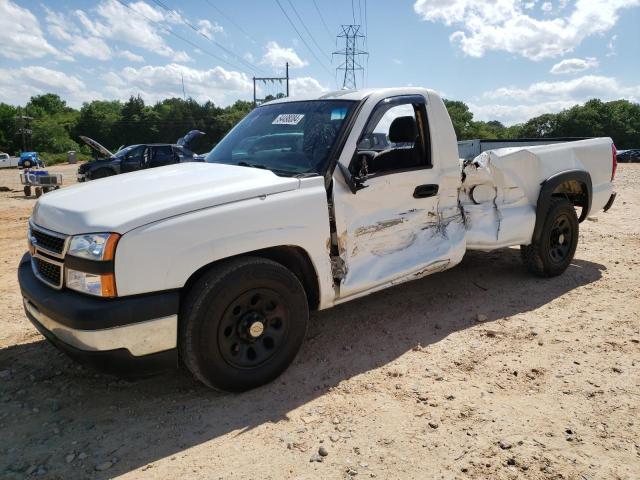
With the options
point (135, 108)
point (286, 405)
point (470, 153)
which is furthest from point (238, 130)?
point (135, 108)

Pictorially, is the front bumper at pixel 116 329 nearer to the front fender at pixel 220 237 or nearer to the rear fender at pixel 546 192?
the front fender at pixel 220 237

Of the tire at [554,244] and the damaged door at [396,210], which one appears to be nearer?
the damaged door at [396,210]

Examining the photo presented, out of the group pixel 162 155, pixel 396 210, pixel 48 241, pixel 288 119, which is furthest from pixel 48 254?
pixel 162 155

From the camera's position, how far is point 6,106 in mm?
81562

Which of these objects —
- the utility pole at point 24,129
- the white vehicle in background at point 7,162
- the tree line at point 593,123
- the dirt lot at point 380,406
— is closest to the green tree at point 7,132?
the utility pole at point 24,129

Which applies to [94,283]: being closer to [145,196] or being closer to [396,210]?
[145,196]

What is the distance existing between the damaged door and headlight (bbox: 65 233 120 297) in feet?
5.04

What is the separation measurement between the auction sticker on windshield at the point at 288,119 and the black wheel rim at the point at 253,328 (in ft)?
4.93

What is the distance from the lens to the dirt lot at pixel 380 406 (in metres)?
2.57

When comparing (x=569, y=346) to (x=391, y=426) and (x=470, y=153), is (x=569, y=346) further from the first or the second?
(x=470, y=153)

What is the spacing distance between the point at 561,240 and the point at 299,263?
3.43 meters

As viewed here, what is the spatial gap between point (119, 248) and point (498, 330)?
10.2 ft

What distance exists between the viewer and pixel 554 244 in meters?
5.39

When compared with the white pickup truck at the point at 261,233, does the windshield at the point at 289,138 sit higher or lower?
higher
